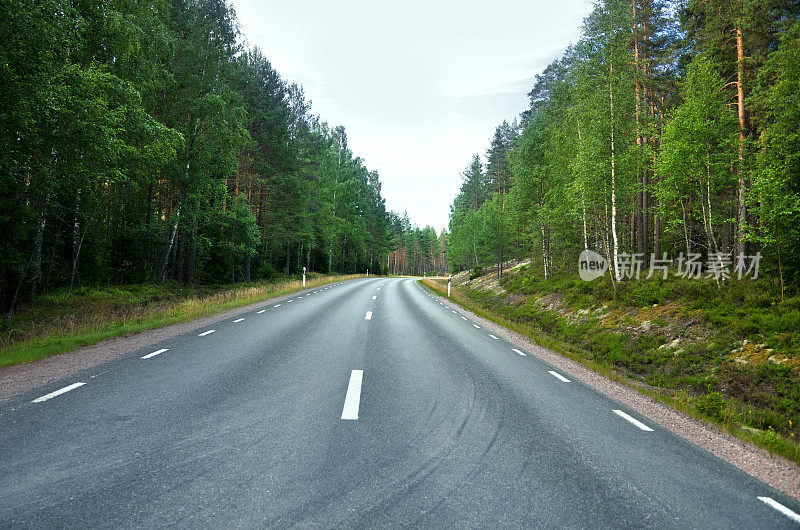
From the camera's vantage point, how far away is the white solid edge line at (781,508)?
266cm

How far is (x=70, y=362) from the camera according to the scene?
6.15m

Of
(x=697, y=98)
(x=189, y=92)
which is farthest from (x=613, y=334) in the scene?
(x=189, y=92)

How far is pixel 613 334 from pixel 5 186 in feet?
61.9

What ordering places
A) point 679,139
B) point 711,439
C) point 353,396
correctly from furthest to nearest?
point 679,139 < point 353,396 < point 711,439

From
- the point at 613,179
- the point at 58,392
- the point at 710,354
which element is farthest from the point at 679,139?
the point at 58,392

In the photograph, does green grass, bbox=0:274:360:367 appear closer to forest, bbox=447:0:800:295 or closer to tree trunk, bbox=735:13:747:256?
forest, bbox=447:0:800:295

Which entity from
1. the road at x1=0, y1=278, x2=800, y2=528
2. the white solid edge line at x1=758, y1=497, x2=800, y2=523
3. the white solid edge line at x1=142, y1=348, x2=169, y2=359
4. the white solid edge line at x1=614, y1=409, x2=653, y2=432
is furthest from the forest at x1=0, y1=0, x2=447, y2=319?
the white solid edge line at x1=758, y1=497, x2=800, y2=523

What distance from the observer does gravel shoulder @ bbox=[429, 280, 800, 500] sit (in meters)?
3.37

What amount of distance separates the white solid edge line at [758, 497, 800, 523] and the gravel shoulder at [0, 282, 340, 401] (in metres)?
8.13

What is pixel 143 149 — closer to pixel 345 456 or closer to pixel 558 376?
pixel 345 456

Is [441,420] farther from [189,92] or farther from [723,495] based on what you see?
[189,92]

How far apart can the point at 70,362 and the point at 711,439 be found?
389 inches

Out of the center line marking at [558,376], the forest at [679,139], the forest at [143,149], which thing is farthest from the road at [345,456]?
the forest at [679,139]

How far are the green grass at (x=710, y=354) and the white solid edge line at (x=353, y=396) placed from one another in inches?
194
